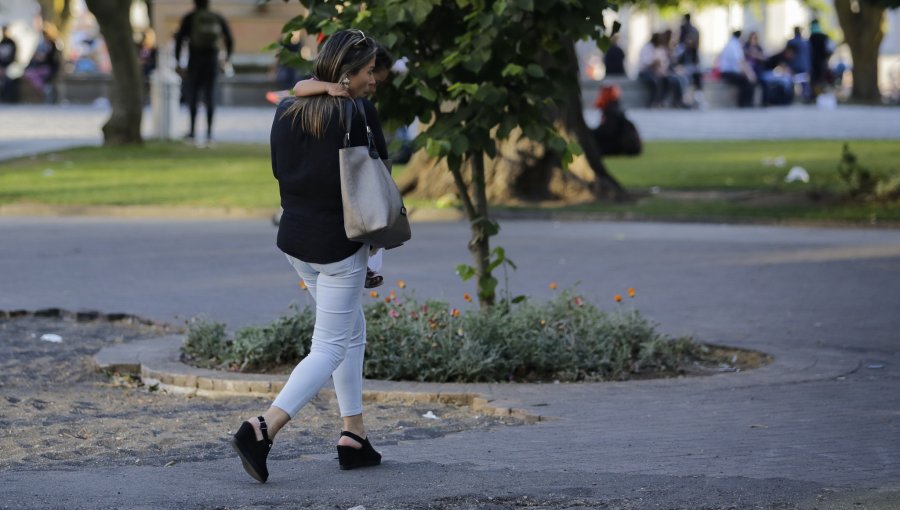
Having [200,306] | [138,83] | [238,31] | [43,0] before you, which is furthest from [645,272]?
[43,0]

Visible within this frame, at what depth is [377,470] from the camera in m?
6.05

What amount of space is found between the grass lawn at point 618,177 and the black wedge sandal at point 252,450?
10.5m

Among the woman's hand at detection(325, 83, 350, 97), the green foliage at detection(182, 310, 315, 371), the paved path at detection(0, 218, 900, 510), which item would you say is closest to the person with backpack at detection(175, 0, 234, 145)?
the paved path at detection(0, 218, 900, 510)

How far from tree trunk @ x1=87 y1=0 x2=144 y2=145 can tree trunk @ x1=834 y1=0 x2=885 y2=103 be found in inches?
825

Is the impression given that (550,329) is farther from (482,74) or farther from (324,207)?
(324,207)

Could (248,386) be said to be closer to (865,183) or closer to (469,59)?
(469,59)

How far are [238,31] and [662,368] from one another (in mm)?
30253

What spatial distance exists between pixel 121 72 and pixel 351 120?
56.2 feet

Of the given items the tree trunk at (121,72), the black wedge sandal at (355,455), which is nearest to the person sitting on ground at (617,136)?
the tree trunk at (121,72)

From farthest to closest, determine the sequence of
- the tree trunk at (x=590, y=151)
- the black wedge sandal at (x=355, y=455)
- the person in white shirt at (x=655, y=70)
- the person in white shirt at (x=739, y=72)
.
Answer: the person in white shirt at (x=739, y=72), the person in white shirt at (x=655, y=70), the tree trunk at (x=590, y=151), the black wedge sandal at (x=355, y=455)

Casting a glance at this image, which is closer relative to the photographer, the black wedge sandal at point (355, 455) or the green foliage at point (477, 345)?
the black wedge sandal at point (355, 455)

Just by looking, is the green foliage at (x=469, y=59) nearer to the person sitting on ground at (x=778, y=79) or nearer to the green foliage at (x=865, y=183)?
the green foliage at (x=865, y=183)

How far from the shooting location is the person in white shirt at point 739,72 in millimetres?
37094

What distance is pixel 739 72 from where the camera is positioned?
123ft
